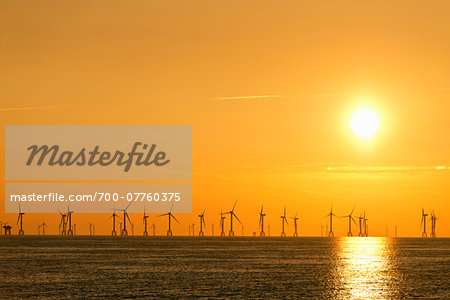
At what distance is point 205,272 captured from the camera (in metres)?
147

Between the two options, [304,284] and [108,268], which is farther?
[108,268]

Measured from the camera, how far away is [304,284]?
400ft

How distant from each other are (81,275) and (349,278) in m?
49.0

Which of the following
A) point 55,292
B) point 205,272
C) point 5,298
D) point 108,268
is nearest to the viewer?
point 5,298

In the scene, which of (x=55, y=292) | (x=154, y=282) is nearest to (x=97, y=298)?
(x=55, y=292)

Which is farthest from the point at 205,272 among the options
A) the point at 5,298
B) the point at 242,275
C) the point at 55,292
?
the point at 5,298

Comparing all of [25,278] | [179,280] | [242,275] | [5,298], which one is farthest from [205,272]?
[5,298]

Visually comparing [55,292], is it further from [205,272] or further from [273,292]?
[205,272]

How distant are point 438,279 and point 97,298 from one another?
225 ft

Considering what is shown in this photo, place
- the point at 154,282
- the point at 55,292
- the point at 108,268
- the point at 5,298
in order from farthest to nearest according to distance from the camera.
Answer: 1. the point at 108,268
2. the point at 154,282
3. the point at 55,292
4. the point at 5,298

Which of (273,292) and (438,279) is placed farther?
(438,279)

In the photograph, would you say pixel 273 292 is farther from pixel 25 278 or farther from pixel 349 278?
pixel 25 278

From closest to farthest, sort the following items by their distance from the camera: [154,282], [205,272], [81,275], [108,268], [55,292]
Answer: [55,292] < [154,282] < [81,275] < [205,272] < [108,268]

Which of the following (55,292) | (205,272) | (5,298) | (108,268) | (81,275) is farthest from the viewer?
(108,268)
